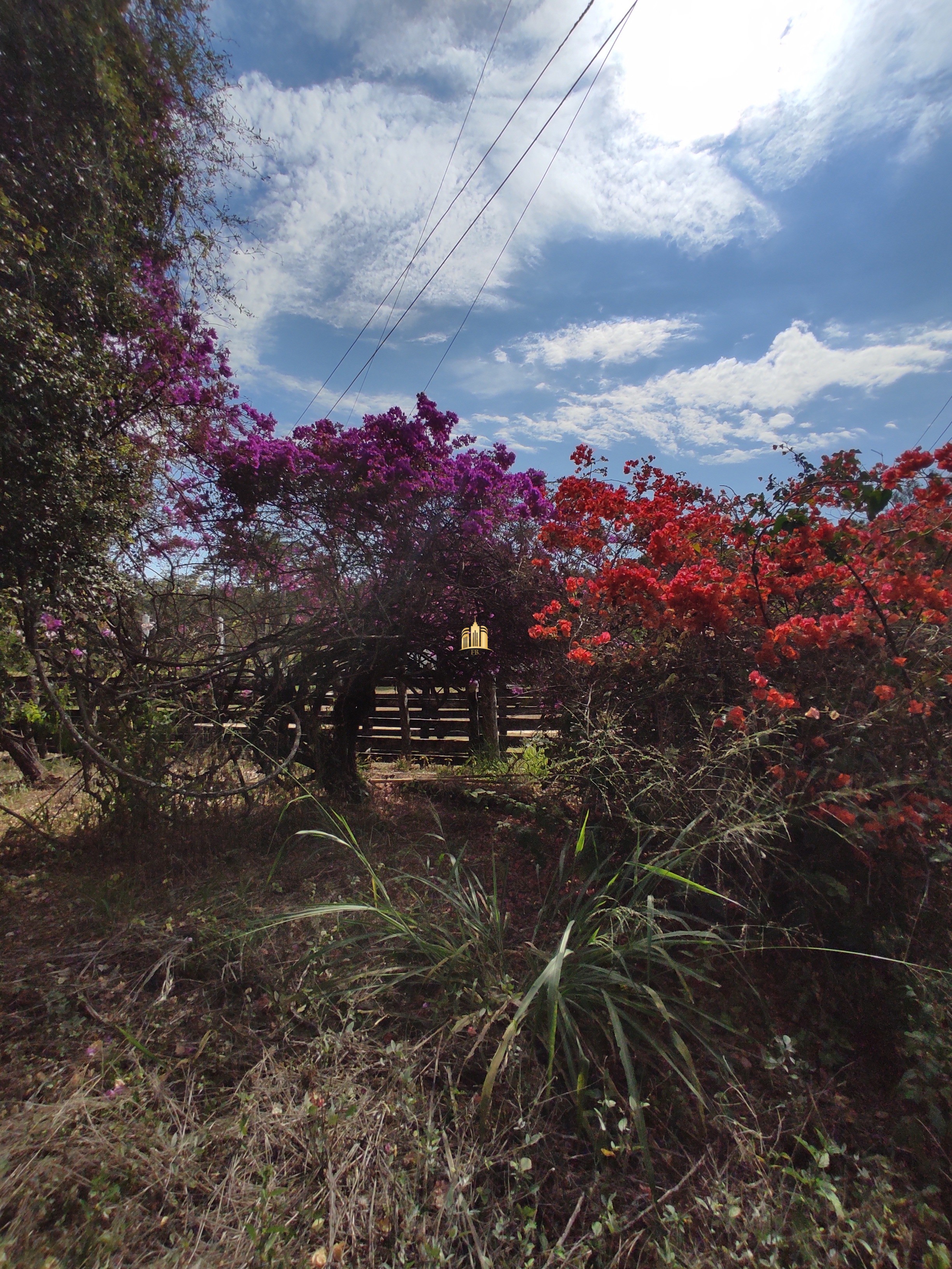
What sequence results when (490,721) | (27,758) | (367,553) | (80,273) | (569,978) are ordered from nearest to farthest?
(569,978), (80,273), (367,553), (27,758), (490,721)

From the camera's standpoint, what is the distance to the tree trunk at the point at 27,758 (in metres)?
4.87

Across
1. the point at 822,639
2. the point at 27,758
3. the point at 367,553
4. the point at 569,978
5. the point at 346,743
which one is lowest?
the point at 569,978

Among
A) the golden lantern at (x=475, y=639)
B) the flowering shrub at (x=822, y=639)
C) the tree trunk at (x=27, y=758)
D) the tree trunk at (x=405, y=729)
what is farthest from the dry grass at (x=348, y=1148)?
the tree trunk at (x=405, y=729)

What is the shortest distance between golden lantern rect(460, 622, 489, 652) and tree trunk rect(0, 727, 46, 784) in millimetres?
3730

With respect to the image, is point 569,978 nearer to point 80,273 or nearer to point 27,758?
point 80,273

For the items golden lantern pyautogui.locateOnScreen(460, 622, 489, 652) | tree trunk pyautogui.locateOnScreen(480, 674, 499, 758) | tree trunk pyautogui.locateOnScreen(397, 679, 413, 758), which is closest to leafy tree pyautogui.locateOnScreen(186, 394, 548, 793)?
golden lantern pyautogui.locateOnScreen(460, 622, 489, 652)

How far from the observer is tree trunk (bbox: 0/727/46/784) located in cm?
487

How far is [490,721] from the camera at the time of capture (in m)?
5.93

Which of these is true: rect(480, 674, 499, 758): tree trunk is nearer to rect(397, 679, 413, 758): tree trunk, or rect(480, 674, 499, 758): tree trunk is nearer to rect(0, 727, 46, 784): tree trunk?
rect(397, 679, 413, 758): tree trunk

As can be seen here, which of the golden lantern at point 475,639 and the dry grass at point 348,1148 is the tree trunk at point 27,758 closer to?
the dry grass at point 348,1148

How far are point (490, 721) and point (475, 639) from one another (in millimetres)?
2474

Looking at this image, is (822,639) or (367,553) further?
(367,553)

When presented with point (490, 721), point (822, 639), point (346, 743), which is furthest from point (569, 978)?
point (490, 721)

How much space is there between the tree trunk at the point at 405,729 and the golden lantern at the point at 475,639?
2560mm
